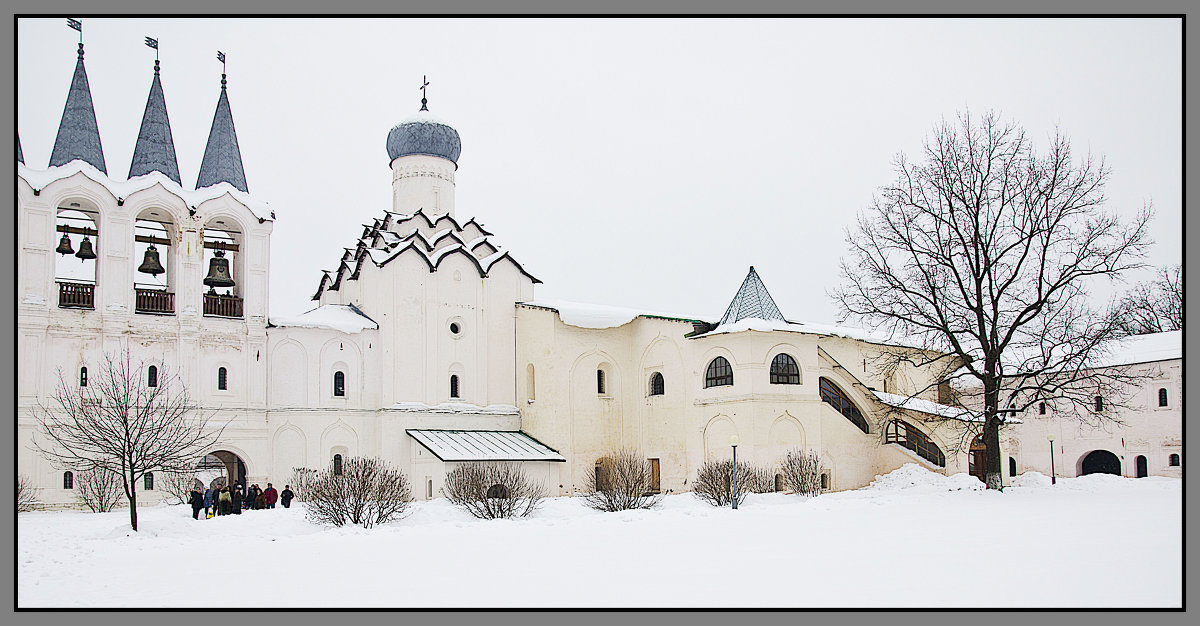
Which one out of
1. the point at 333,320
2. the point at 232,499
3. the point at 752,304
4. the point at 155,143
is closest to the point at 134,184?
the point at 155,143

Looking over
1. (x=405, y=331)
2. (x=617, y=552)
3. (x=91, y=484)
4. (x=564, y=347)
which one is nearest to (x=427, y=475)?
(x=405, y=331)

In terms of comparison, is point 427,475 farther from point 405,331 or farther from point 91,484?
point 91,484

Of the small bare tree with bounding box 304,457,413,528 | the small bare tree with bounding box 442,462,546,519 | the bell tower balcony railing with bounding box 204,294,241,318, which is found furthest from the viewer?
the bell tower balcony railing with bounding box 204,294,241,318

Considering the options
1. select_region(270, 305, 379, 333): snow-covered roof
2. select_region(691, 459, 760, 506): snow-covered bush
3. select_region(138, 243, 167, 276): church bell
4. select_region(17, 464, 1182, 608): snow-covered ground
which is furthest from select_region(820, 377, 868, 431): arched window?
select_region(138, 243, 167, 276): church bell

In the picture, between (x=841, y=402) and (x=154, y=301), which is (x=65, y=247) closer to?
(x=154, y=301)

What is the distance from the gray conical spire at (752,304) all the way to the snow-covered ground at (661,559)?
10.7 meters

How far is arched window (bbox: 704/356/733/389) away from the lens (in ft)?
92.0

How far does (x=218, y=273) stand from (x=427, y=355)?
21.6ft

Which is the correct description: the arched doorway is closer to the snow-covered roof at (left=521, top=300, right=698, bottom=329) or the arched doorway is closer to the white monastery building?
the white monastery building

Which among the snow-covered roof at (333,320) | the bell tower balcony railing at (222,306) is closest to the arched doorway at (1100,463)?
the snow-covered roof at (333,320)

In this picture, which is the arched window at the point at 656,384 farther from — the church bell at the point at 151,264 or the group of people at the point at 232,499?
the church bell at the point at 151,264

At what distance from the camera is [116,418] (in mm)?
18359

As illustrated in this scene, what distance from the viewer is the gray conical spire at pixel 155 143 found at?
80.0ft

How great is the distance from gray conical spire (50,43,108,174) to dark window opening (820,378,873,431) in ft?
68.8
